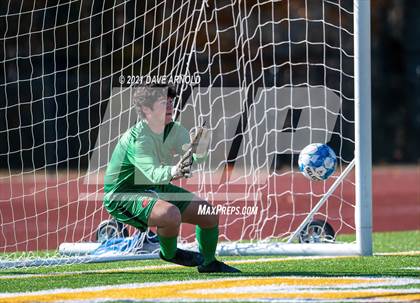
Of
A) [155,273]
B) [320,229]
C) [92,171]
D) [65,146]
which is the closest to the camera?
[155,273]

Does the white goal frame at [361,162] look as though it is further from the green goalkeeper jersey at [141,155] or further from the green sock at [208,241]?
the green goalkeeper jersey at [141,155]

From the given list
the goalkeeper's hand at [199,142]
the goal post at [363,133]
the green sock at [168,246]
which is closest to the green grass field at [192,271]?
the green sock at [168,246]

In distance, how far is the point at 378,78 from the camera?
2566cm

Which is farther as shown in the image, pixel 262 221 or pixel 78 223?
pixel 262 221

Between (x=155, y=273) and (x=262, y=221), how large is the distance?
12.6 feet

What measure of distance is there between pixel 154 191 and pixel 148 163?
0.37m

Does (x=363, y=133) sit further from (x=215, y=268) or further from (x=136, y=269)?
(x=136, y=269)

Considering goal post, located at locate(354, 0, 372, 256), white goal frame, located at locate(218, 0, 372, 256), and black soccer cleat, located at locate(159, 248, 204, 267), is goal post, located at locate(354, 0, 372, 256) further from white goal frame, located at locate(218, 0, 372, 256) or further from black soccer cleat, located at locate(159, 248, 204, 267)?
black soccer cleat, located at locate(159, 248, 204, 267)

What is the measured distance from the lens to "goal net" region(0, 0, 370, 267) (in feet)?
31.8

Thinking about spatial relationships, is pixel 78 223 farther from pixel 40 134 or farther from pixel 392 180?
pixel 392 180

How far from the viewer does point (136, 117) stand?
10375 mm

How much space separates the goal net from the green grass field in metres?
0.17

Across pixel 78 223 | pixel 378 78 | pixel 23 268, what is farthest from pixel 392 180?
pixel 23 268

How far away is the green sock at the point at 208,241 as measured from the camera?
7883mm
